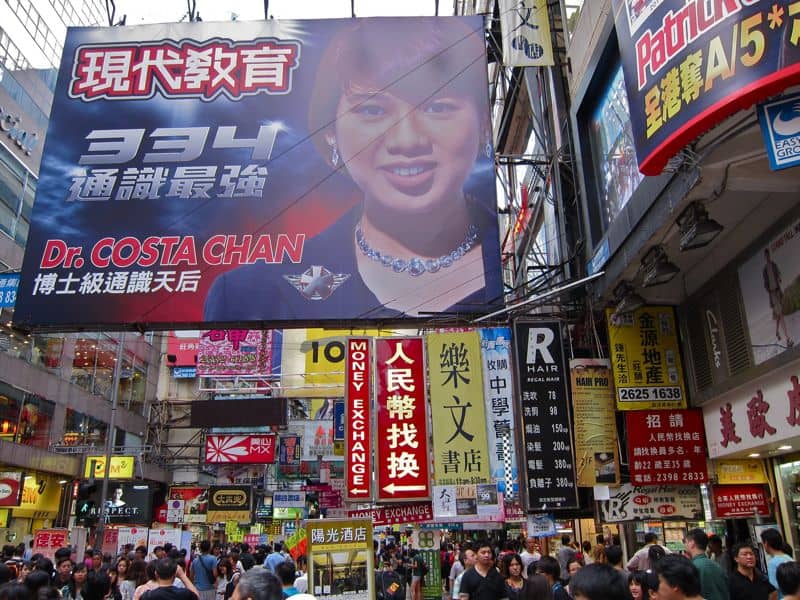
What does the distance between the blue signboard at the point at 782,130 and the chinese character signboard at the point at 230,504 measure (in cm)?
2306

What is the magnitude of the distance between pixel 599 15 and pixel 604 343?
5229 millimetres

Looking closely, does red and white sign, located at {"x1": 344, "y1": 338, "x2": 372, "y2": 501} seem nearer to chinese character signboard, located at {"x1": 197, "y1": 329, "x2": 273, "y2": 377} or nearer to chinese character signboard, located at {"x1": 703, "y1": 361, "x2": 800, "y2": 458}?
chinese character signboard, located at {"x1": 703, "y1": 361, "x2": 800, "y2": 458}

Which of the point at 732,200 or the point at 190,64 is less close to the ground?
the point at 190,64

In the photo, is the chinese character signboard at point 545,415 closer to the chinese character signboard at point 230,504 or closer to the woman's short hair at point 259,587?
the woman's short hair at point 259,587

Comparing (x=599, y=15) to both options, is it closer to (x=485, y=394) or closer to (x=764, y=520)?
(x=485, y=394)

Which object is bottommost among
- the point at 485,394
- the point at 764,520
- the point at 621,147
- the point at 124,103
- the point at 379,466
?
the point at 764,520

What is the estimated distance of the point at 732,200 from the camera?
7715 mm

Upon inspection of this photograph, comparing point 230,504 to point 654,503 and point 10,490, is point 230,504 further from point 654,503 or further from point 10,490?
point 654,503

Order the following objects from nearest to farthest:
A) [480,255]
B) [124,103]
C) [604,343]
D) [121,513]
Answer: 1. [604,343]
2. [480,255]
3. [124,103]
4. [121,513]

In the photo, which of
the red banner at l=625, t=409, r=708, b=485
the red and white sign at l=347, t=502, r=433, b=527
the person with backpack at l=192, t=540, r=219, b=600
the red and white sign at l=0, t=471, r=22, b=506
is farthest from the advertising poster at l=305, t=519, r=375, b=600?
the red and white sign at l=0, t=471, r=22, b=506

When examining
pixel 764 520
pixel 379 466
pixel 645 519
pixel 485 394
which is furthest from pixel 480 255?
pixel 764 520

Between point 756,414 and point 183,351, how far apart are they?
3510 cm

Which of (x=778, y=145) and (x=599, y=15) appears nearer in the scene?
(x=778, y=145)

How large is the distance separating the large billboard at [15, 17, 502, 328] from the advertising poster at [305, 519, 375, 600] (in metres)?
4.07
